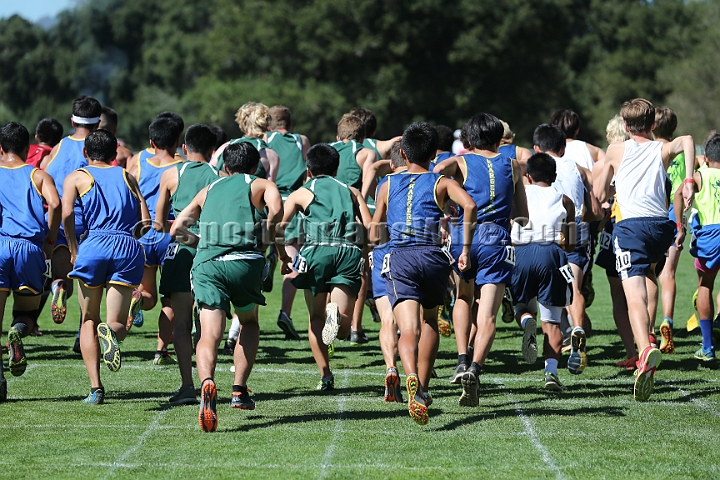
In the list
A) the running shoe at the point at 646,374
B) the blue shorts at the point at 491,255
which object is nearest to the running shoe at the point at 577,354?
the blue shorts at the point at 491,255

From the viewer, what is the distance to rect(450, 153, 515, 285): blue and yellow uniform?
314 inches

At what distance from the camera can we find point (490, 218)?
804 cm

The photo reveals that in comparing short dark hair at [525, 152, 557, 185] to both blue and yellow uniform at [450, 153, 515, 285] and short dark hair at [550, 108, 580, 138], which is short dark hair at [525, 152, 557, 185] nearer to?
blue and yellow uniform at [450, 153, 515, 285]

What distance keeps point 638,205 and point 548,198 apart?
2.66ft

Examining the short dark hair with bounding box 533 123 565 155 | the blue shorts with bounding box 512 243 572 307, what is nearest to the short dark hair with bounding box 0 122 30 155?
the blue shorts with bounding box 512 243 572 307

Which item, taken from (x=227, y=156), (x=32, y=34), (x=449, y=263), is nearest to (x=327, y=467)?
(x=449, y=263)

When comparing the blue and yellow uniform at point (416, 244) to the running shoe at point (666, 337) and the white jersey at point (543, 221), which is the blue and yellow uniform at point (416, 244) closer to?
the white jersey at point (543, 221)

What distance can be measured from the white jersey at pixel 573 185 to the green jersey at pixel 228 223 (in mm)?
3538

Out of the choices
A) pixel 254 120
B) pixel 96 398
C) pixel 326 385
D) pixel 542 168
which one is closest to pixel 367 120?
pixel 254 120

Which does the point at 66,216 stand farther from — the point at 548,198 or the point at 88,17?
the point at 88,17

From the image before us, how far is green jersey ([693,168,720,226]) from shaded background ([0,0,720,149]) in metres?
39.2

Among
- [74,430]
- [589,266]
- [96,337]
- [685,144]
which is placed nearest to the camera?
[74,430]

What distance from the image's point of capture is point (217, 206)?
7.23 metres

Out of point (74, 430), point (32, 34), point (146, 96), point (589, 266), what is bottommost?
point (74, 430)
